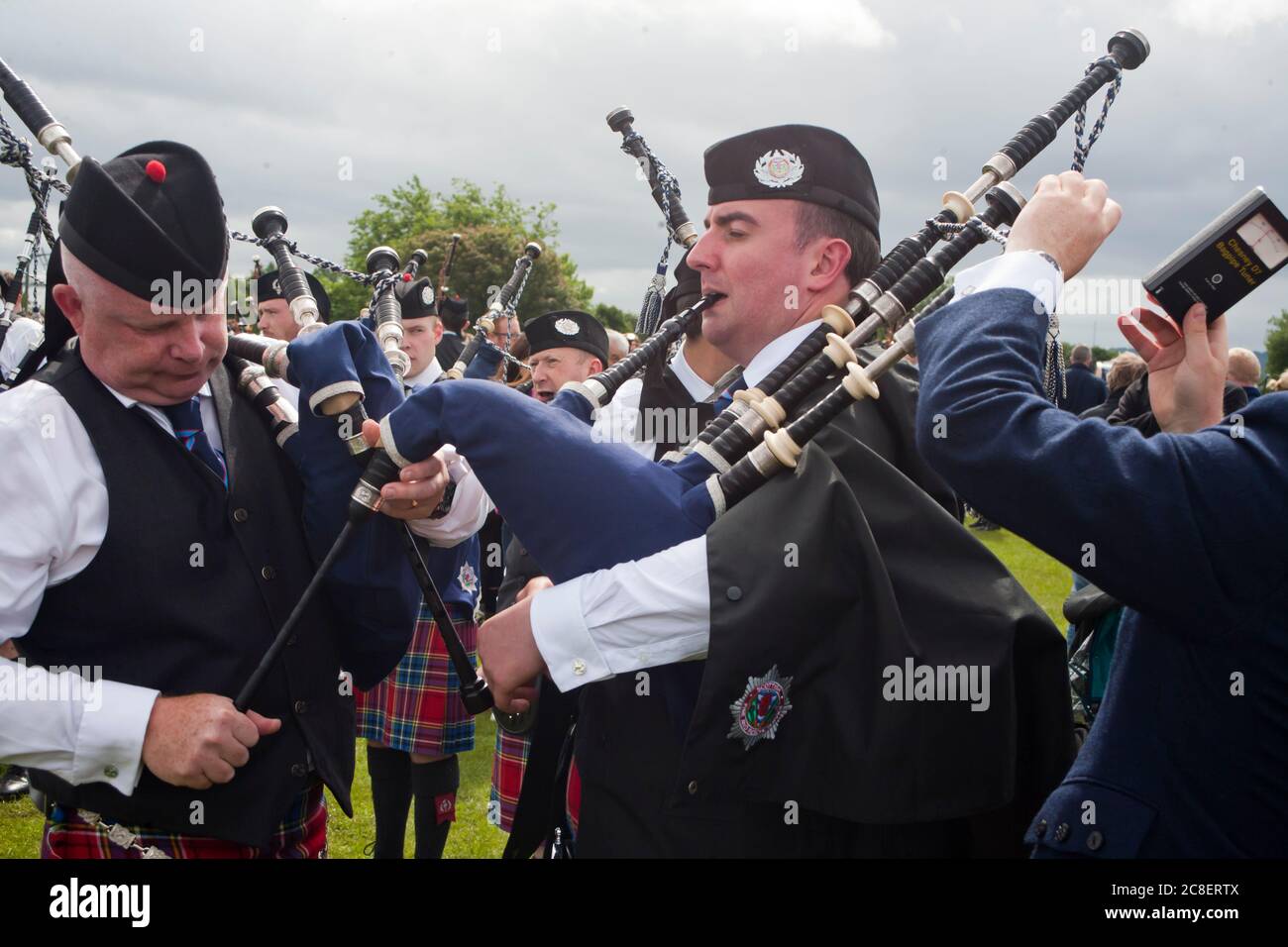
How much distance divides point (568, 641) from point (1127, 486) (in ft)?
2.75

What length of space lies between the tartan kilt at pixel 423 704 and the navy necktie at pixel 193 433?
7.36ft

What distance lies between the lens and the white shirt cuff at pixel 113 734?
5.82 ft

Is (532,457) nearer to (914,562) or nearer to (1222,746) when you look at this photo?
(914,562)

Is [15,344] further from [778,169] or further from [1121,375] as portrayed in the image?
[1121,375]

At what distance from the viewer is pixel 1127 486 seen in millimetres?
1286

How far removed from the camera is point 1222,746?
4.60 feet

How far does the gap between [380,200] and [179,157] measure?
130 feet

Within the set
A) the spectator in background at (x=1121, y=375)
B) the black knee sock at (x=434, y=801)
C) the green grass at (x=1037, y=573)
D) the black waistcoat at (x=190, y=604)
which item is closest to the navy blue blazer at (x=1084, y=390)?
the green grass at (x=1037, y=573)

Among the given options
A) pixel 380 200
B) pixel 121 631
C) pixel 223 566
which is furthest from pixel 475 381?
pixel 380 200

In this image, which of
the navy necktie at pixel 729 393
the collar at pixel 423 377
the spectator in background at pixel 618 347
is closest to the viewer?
the navy necktie at pixel 729 393

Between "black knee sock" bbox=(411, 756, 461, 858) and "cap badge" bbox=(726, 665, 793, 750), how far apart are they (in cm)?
290

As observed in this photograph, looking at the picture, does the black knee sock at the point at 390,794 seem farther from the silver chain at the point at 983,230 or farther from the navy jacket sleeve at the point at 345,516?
the silver chain at the point at 983,230

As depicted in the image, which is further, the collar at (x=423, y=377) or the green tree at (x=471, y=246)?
the green tree at (x=471, y=246)

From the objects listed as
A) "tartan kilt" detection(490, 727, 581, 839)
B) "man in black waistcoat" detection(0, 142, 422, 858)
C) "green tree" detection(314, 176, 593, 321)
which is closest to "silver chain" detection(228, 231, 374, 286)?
"man in black waistcoat" detection(0, 142, 422, 858)
